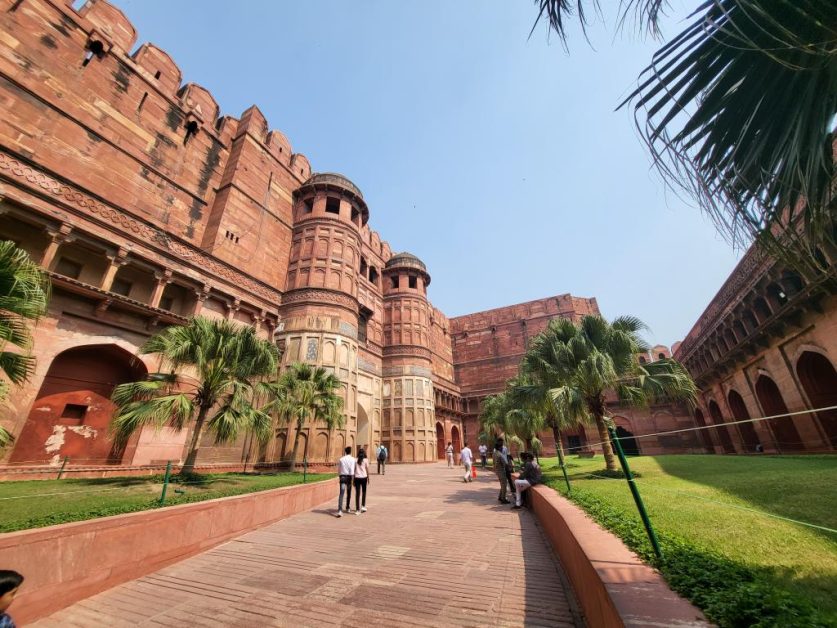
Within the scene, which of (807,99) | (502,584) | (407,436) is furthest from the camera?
(407,436)

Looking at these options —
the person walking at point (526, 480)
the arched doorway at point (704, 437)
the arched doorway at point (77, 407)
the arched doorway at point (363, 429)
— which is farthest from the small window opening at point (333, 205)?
the arched doorway at point (704, 437)

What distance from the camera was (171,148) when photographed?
18.0 m

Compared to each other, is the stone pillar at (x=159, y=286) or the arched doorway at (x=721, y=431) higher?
the stone pillar at (x=159, y=286)

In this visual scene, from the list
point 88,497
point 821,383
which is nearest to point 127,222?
point 88,497

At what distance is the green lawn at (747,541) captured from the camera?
2.15 metres

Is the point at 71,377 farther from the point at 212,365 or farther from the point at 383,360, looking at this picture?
the point at 383,360

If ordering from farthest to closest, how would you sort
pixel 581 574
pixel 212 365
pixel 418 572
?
pixel 212 365 < pixel 418 572 < pixel 581 574

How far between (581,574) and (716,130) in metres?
Result: 4.43

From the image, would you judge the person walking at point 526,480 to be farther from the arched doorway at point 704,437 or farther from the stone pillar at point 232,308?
the arched doorway at point 704,437

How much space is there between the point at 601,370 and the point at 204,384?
1224cm

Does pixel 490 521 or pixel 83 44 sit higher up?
pixel 83 44

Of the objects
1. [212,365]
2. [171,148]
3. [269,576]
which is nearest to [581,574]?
[269,576]

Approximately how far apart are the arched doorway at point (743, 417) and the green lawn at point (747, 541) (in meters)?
17.2

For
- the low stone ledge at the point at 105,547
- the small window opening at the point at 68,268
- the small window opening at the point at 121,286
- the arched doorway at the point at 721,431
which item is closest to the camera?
the low stone ledge at the point at 105,547
